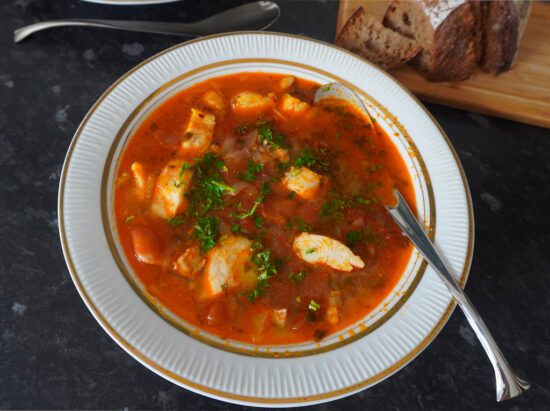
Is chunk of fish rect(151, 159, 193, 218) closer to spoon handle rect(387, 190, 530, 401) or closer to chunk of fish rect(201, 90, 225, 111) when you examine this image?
chunk of fish rect(201, 90, 225, 111)

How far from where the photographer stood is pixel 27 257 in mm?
2812

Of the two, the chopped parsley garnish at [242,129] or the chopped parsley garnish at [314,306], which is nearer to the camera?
the chopped parsley garnish at [314,306]

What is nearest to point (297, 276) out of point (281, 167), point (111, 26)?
point (281, 167)

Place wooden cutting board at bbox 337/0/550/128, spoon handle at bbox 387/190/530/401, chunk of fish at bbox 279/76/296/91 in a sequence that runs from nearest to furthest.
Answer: spoon handle at bbox 387/190/530/401 < chunk of fish at bbox 279/76/296/91 < wooden cutting board at bbox 337/0/550/128

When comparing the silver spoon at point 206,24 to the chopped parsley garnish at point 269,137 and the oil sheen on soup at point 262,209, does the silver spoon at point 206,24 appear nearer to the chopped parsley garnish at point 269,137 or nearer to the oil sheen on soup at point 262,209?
the oil sheen on soup at point 262,209

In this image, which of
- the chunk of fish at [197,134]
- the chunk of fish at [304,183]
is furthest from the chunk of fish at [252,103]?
the chunk of fish at [304,183]

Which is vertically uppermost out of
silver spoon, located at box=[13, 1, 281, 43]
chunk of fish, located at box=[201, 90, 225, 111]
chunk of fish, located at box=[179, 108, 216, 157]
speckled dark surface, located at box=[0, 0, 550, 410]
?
silver spoon, located at box=[13, 1, 281, 43]

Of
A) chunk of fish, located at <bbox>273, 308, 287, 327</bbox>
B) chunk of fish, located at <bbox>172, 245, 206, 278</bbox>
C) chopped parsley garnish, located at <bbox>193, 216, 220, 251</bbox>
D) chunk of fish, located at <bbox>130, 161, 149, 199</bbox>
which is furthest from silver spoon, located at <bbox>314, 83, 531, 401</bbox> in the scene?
chunk of fish, located at <bbox>130, 161, 149, 199</bbox>

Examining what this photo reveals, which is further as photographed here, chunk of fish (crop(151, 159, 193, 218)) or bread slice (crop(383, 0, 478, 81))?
bread slice (crop(383, 0, 478, 81))

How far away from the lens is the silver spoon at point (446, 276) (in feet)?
7.14

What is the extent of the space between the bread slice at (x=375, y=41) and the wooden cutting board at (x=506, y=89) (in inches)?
5.5

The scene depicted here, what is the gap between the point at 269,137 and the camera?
2.98m

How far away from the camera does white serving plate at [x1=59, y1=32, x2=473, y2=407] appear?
2.18m

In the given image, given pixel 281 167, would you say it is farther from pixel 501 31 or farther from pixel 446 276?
pixel 501 31
